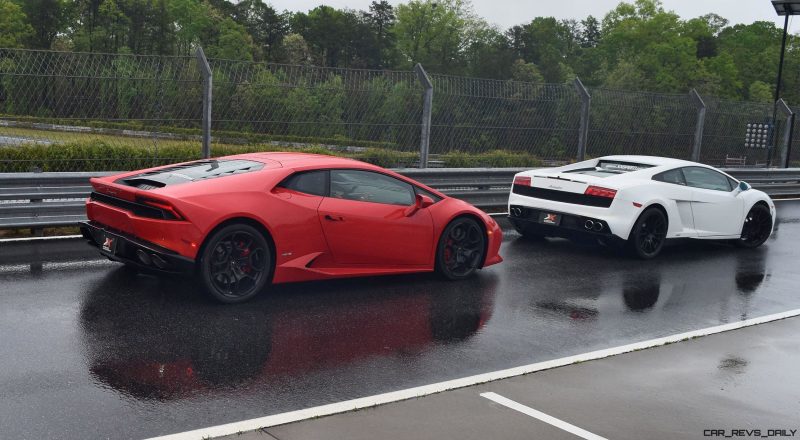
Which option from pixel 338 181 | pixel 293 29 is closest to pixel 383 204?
pixel 338 181

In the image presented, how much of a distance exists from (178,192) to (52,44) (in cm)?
6829

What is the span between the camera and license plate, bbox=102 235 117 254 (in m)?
7.58

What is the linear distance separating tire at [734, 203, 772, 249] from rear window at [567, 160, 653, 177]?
217 centimetres

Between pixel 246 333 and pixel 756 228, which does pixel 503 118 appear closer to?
pixel 756 228

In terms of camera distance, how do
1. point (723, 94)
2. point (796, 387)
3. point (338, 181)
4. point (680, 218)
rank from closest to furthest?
point (796, 387) < point (338, 181) < point (680, 218) < point (723, 94)

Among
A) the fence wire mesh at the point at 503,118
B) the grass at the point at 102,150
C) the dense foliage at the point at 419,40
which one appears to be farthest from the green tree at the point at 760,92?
the grass at the point at 102,150

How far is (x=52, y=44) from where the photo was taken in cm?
6894

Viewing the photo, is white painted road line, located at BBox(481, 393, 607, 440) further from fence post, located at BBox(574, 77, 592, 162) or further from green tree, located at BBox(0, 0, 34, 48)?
green tree, located at BBox(0, 0, 34, 48)

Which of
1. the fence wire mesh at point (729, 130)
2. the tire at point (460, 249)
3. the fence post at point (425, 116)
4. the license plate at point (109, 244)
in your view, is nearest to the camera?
the license plate at point (109, 244)

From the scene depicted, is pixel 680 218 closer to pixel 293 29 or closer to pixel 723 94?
pixel 723 94

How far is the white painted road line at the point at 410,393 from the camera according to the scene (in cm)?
469

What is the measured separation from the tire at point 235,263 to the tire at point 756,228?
7904 millimetres

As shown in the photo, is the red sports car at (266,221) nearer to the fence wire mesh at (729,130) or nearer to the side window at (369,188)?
the side window at (369,188)

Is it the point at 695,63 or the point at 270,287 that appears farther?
the point at 695,63
